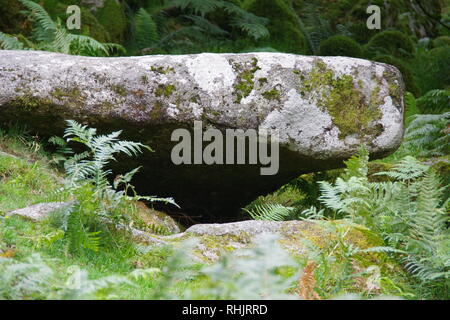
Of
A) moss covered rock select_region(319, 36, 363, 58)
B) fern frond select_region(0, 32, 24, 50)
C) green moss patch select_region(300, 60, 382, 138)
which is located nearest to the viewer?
green moss patch select_region(300, 60, 382, 138)

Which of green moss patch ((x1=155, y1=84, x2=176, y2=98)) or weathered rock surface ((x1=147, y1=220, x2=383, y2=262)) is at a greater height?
green moss patch ((x1=155, y1=84, x2=176, y2=98))

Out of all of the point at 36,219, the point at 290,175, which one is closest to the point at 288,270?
the point at 36,219

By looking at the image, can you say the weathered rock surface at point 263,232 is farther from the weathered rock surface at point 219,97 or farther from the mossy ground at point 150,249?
the weathered rock surface at point 219,97

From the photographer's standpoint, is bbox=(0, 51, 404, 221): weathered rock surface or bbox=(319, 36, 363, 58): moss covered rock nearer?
bbox=(0, 51, 404, 221): weathered rock surface

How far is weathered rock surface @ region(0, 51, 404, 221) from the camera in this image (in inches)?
200

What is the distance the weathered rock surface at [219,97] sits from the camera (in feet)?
16.7

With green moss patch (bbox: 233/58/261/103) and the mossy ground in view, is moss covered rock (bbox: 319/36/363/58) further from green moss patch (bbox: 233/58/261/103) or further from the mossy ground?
the mossy ground

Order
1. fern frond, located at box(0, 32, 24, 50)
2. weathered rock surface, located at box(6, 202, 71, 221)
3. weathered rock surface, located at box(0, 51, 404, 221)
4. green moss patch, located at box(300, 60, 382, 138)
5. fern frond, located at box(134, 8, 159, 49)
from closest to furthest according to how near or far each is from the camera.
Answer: weathered rock surface, located at box(6, 202, 71, 221) → weathered rock surface, located at box(0, 51, 404, 221) → green moss patch, located at box(300, 60, 382, 138) → fern frond, located at box(0, 32, 24, 50) → fern frond, located at box(134, 8, 159, 49)

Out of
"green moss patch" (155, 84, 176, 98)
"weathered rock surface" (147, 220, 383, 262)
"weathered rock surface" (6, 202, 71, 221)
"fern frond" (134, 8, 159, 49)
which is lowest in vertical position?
"weathered rock surface" (147, 220, 383, 262)

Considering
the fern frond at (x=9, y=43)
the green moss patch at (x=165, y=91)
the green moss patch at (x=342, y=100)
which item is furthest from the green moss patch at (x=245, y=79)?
the fern frond at (x=9, y=43)

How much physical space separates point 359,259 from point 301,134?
146cm

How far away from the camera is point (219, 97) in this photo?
5090mm

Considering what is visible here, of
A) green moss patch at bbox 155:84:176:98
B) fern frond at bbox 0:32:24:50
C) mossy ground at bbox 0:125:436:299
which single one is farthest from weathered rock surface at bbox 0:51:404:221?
fern frond at bbox 0:32:24:50

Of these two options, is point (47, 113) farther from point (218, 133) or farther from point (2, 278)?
point (2, 278)
